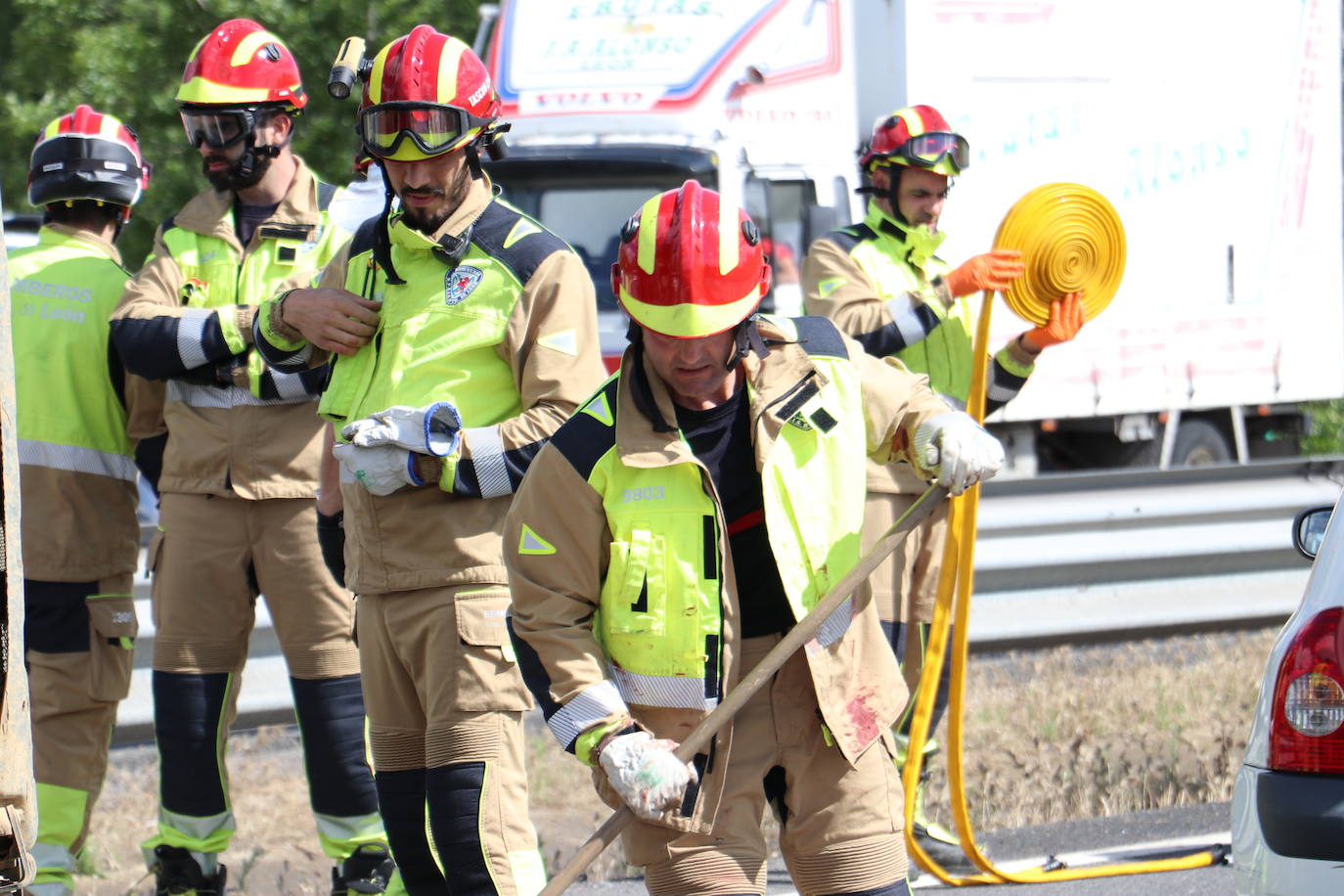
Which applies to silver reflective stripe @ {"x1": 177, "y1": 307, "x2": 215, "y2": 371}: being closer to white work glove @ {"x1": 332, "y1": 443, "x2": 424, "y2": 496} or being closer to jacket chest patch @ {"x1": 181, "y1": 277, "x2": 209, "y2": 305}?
jacket chest patch @ {"x1": 181, "y1": 277, "x2": 209, "y2": 305}

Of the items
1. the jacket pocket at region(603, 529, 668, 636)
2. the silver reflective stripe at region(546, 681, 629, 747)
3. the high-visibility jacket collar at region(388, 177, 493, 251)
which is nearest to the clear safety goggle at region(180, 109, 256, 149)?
the high-visibility jacket collar at region(388, 177, 493, 251)

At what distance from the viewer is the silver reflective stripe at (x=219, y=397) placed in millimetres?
4590

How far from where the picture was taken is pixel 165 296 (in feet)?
15.2

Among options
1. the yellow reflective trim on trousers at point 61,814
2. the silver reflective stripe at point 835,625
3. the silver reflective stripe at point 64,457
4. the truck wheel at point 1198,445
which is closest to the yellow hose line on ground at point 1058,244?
the silver reflective stripe at point 835,625

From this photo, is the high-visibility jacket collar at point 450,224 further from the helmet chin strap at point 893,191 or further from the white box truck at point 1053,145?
the white box truck at point 1053,145

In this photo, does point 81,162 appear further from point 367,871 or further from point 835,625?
point 835,625

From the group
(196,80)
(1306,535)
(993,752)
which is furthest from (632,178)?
(1306,535)

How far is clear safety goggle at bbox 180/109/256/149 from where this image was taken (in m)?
4.63

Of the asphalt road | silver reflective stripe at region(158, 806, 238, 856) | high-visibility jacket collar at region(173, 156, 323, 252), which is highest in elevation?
high-visibility jacket collar at region(173, 156, 323, 252)

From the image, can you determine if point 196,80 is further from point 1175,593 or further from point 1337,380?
point 1337,380

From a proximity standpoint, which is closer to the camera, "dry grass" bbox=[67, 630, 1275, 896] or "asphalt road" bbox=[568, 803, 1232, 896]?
"asphalt road" bbox=[568, 803, 1232, 896]

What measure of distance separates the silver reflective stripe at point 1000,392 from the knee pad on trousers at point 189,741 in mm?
2536

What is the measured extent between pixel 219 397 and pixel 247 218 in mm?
508

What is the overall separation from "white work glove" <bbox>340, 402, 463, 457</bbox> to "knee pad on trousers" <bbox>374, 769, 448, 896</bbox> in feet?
2.54
